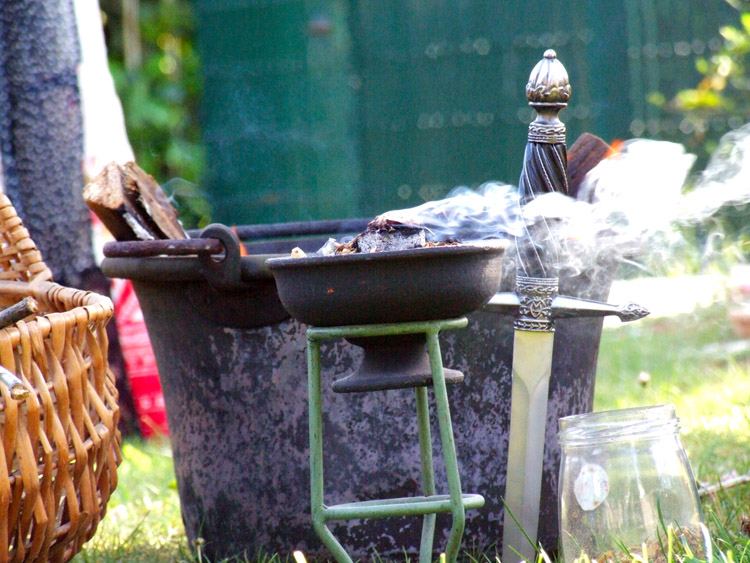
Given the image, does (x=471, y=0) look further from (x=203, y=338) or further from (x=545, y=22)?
(x=203, y=338)

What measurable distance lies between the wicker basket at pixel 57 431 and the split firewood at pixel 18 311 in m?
0.03

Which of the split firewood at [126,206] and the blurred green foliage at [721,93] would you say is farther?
the blurred green foliage at [721,93]

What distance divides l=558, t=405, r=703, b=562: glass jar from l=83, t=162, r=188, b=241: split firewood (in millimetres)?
952

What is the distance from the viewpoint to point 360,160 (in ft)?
18.0

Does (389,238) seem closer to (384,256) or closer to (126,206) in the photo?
(384,256)

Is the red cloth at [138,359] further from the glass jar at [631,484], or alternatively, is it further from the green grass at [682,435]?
the glass jar at [631,484]

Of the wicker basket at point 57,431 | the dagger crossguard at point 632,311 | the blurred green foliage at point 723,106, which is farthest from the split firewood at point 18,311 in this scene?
the blurred green foliage at point 723,106

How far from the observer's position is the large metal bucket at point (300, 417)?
1.63 metres

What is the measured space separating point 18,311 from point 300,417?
574 millimetres

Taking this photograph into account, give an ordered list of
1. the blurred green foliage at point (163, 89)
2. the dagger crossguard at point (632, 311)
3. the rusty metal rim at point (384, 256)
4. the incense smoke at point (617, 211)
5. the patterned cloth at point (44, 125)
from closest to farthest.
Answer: the rusty metal rim at point (384, 256), the dagger crossguard at point (632, 311), the incense smoke at point (617, 211), the patterned cloth at point (44, 125), the blurred green foliage at point (163, 89)

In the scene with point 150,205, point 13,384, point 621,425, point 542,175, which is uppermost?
point 542,175

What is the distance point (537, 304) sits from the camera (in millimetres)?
1473

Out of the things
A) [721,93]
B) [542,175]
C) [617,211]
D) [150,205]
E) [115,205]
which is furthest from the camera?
[721,93]

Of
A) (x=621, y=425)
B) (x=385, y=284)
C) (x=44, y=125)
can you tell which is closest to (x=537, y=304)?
(x=621, y=425)
